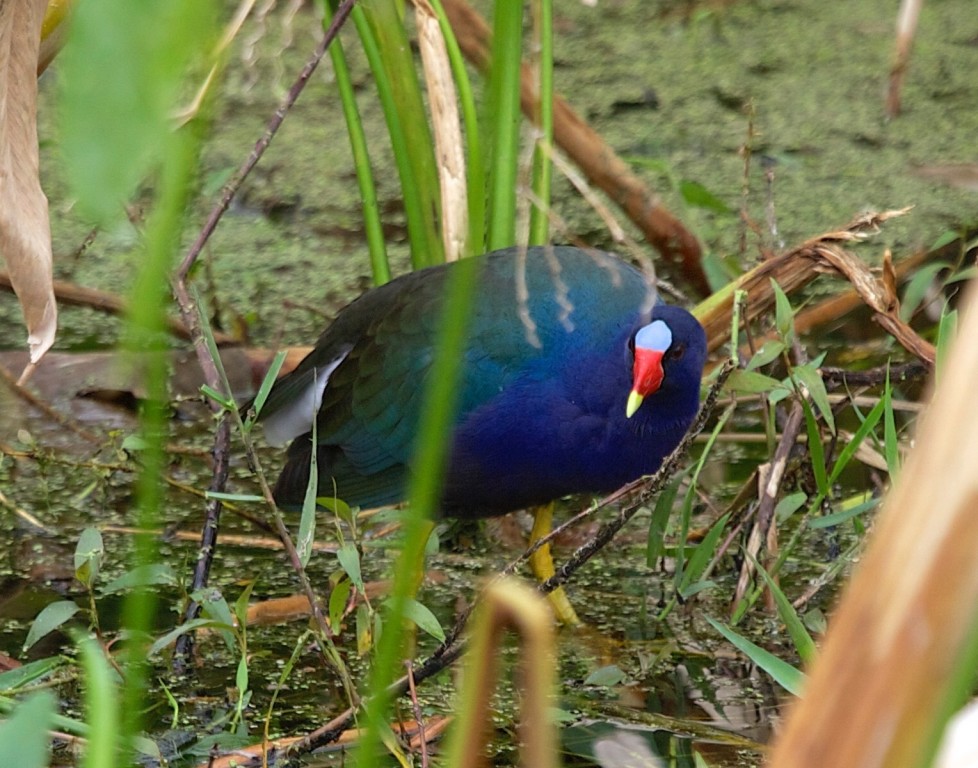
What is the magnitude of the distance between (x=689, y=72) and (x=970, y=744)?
11.0ft

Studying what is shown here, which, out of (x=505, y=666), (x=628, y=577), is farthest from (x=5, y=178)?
(x=628, y=577)

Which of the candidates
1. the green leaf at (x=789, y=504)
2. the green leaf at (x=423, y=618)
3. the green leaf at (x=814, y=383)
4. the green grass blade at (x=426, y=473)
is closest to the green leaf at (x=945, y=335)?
the green leaf at (x=814, y=383)

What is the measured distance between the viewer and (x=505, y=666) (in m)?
1.73

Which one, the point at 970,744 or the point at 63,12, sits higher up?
the point at 63,12

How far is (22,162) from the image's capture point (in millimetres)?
832

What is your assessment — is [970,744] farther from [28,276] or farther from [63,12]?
[63,12]

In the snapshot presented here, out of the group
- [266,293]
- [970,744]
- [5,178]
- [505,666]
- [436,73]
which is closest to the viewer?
[970,744]

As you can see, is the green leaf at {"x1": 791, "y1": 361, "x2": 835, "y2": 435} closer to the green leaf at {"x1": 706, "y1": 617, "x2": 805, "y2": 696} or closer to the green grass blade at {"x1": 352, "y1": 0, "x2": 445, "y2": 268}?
the green leaf at {"x1": 706, "y1": 617, "x2": 805, "y2": 696}

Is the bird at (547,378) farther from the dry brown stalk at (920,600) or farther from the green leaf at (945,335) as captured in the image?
the dry brown stalk at (920,600)

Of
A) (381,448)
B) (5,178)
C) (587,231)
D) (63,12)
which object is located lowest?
(381,448)

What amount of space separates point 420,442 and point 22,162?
351 millimetres

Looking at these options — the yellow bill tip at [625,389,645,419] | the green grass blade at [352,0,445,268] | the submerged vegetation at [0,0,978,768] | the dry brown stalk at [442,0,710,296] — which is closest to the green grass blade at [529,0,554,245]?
the submerged vegetation at [0,0,978,768]

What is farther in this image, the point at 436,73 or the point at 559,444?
the point at 436,73

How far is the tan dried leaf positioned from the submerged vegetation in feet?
0.55
